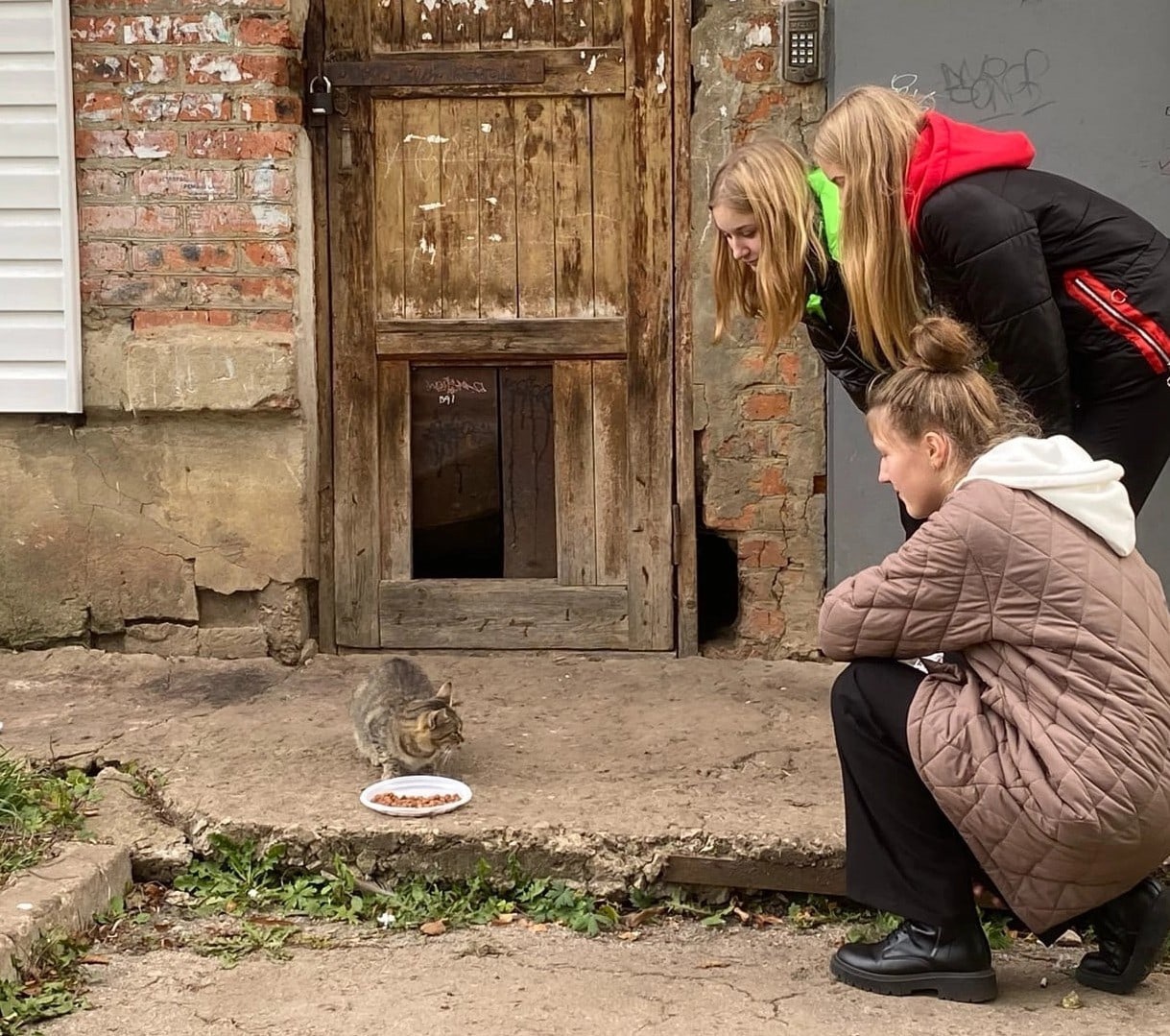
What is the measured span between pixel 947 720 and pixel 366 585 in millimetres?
2971

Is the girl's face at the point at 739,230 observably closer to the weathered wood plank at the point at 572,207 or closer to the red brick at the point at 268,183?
the weathered wood plank at the point at 572,207

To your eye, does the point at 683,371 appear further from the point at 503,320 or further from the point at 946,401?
the point at 946,401

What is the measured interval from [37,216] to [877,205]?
10.0ft

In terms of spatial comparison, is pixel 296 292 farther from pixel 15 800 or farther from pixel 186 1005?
pixel 186 1005

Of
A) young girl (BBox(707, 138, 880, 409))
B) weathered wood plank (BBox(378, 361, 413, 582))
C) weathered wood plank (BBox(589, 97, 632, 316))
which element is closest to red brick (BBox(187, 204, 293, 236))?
weathered wood plank (BBox(378, 361, 413, 582))

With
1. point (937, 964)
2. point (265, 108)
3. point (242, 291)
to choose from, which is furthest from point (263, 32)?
point (937, 964)

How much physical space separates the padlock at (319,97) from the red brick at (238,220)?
38 cm

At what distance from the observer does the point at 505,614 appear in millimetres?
5449

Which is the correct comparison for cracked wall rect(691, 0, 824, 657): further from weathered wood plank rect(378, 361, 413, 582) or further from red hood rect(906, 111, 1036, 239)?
red hood rect(906, 111, 1036, 239)

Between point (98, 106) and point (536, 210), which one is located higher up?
point (98, 106)

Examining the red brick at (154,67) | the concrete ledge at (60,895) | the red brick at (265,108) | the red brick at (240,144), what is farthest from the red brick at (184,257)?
the concrete ledge at (60,895)

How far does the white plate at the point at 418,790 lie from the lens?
12.3 ft

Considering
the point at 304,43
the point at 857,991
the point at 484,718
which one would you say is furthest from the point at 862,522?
the point at 304,43

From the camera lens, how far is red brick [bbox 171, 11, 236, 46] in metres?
5.09
